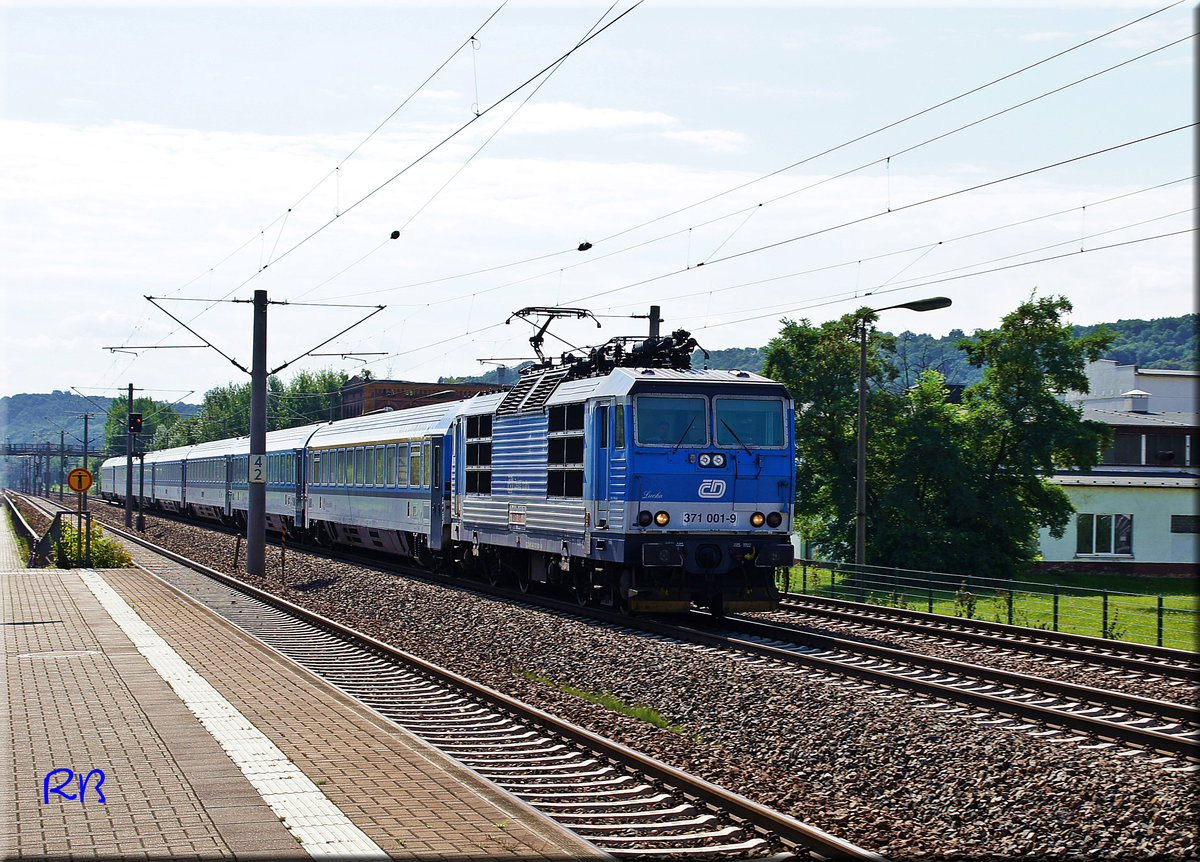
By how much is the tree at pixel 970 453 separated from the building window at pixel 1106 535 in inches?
395

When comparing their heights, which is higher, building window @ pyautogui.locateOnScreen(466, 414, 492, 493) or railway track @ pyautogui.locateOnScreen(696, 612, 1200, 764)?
building window @ pyautogui.locateOnScreen(466, 414, 492, 493)

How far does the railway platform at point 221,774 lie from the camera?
24.1 ft

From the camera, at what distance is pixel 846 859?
7.53 meters

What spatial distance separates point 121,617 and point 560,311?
9.91 m

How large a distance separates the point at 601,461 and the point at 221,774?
10.8 m

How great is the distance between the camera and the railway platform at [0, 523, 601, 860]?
733 cm

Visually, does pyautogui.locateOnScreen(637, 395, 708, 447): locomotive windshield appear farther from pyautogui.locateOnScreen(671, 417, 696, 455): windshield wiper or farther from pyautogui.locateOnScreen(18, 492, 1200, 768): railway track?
pyautogui.locateOnScreen(18, 492, 1200, 768): railway track

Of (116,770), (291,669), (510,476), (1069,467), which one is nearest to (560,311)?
(510,476)

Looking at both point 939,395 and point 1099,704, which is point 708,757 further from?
point 939,395

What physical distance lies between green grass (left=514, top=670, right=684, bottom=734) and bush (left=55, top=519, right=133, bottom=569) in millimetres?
20461

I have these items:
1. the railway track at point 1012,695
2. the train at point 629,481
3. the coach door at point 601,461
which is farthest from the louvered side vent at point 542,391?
the railway track at point 1012,695

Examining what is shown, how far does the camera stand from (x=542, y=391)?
22391mm

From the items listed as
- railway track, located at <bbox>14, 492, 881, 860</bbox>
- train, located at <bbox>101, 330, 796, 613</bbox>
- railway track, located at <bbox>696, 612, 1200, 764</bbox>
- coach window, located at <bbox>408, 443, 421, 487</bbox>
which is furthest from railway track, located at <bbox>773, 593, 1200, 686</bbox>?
coach window, located at <bbox>408, 443, 421, 487</bbox>

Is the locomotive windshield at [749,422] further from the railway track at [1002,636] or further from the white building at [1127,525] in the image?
the white building at [1127,525]
